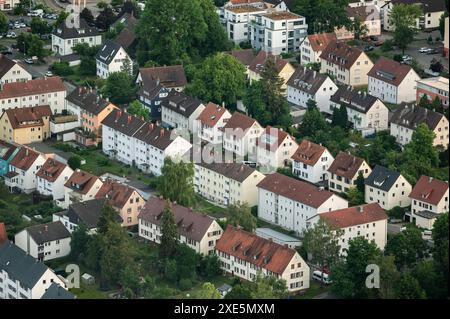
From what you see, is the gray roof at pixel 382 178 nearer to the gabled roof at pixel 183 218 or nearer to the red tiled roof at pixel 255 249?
the red tiled roof at pixel 255 249

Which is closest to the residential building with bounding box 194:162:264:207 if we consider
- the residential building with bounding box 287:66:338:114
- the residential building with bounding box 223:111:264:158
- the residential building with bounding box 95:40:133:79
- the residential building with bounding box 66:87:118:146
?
the residential building with bounding box 223:111:264:158

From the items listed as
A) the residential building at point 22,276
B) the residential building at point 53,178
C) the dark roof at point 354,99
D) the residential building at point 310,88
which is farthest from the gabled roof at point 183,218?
the residential building at point 310,88

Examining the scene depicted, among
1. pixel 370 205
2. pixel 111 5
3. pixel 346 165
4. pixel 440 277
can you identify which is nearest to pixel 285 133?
pixel 346 165

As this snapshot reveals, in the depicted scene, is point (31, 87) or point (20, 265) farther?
point (31, 87)

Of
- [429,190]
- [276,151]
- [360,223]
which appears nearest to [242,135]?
[276,151]

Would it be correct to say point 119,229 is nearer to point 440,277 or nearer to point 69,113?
point 440,277

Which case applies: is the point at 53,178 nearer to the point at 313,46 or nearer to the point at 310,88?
the point at 310,88
